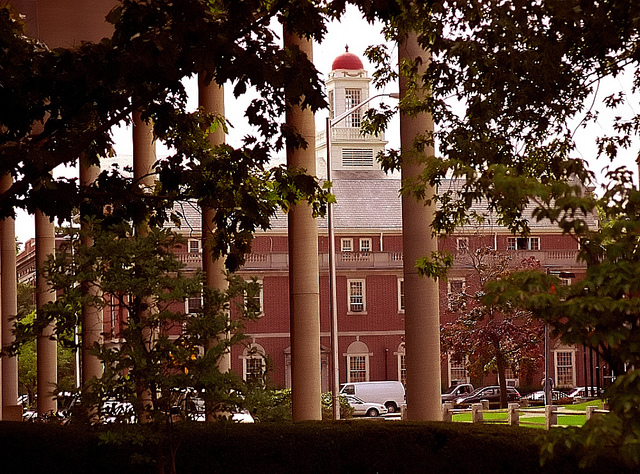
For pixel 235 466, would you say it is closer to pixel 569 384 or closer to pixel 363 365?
pixel 363 365

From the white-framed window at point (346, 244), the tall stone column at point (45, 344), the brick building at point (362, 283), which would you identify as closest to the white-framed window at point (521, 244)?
the brick building at point (362, 283)

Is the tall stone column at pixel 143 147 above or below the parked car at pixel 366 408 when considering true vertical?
above

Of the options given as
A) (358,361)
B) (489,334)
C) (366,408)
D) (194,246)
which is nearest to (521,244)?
(358,361)

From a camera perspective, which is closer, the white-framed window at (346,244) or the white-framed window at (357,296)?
the white-framed window at (357,296)

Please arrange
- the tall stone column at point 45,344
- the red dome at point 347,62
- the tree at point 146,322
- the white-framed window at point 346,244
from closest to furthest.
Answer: the tree at point 146,322 < the tall stone column at point 45,344 < the white-framed window at point 346,244 < the red dome at point 347,62

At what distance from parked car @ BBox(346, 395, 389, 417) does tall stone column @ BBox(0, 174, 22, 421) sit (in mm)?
19399

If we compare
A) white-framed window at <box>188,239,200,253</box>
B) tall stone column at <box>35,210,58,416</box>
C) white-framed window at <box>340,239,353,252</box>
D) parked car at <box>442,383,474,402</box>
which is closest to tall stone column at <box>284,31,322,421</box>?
tall stone column at <box>35,210,58,416</box>

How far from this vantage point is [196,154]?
454 inches

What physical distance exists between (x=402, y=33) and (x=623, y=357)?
536 centimetres

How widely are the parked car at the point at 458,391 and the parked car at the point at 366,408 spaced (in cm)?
414

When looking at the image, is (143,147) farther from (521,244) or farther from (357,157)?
(357,157)

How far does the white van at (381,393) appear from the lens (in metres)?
53.2

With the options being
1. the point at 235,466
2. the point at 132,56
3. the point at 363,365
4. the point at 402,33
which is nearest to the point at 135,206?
the point at 132,56

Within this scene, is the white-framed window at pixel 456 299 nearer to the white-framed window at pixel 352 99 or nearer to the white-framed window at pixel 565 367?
the white-framed window at pixel 565 367
